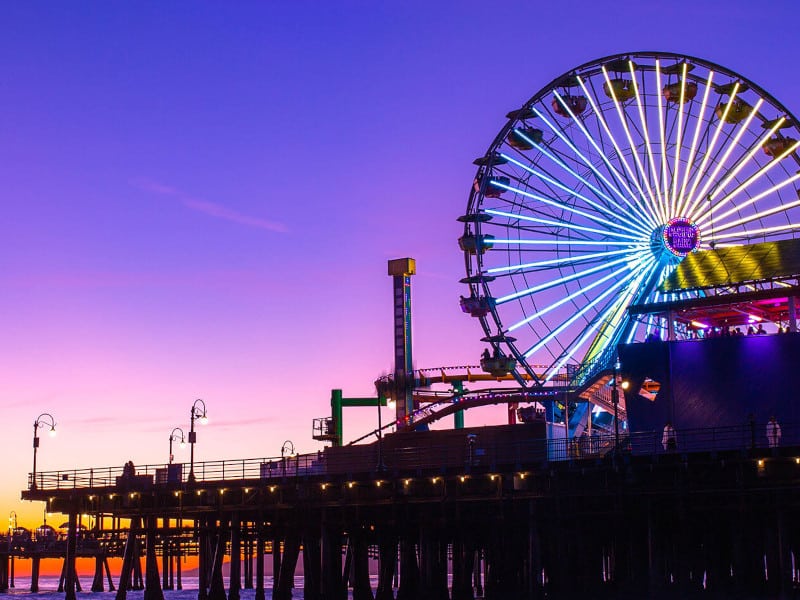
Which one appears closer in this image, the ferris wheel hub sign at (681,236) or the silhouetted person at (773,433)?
the silhouetted person at (773,433)

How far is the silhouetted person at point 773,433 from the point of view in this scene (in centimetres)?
5240

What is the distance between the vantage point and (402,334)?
10456 centimetres

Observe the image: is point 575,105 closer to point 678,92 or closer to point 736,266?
point 678,92

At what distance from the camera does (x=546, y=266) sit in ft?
250

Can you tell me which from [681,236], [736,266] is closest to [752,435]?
[736,266]

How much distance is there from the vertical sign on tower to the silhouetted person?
48614 millimetres

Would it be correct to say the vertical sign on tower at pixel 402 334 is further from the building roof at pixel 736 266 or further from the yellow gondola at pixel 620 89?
the building roof at pixel 736 266

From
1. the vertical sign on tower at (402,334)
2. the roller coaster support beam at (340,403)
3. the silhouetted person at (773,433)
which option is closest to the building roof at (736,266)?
the silhouetted person at (773,433)

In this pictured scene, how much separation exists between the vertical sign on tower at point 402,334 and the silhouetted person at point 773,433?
1914 inches


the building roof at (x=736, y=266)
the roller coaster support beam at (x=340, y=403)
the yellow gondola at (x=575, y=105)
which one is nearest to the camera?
the building roof at (x=736, y=266)

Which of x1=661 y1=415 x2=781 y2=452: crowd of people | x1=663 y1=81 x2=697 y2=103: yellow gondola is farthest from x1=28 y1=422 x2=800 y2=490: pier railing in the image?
x1=663 y1=81 x2=697 y2=103: yellow gondola

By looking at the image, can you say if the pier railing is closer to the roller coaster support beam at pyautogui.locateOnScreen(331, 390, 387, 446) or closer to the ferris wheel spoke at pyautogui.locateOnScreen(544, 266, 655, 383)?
the ferris wheel spoke at pyautogui.locateOnScreen(544, 266, 655, 383)

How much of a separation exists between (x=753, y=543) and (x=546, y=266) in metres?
23.6

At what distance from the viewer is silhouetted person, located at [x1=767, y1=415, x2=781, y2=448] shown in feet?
172
